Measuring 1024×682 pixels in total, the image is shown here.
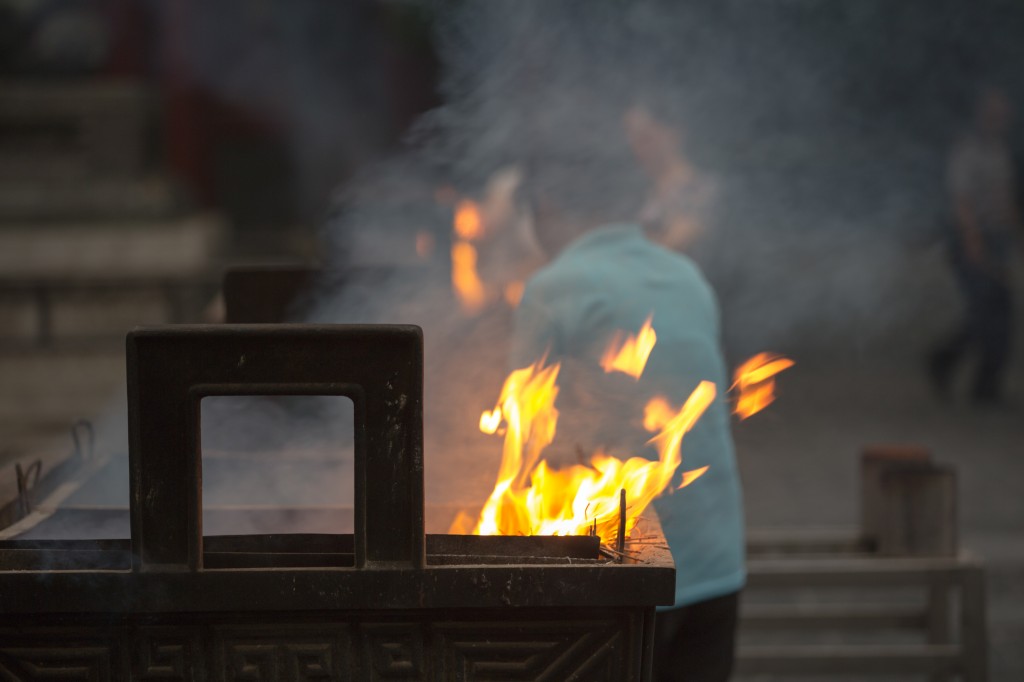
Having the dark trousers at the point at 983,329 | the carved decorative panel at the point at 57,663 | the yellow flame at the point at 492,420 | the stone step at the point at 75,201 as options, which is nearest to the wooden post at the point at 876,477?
the yellow flame at the point at 492,420

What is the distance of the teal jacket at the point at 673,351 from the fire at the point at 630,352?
0.8 inches

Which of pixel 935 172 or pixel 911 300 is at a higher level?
pixel 935 172

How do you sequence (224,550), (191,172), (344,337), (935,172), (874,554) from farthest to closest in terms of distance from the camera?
(191,172) < (935,172) < (874,554) < (224,550) < (344,337)

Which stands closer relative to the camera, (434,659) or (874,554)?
(434,659)

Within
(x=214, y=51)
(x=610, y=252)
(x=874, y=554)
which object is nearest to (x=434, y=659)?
(x=610, y=252)

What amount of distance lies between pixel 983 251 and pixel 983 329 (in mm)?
511

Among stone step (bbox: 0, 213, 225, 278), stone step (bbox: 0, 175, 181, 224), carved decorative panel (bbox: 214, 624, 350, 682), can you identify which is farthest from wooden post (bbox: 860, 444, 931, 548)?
stone step (bbox: 0, 175, 181, 224)

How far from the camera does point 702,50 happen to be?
9.43 meters

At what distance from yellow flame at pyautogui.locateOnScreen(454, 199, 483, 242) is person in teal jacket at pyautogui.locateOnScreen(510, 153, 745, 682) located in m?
0.59

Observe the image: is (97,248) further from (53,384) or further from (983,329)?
(983,329)

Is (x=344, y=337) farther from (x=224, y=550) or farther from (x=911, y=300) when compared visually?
(x=911, y=300)

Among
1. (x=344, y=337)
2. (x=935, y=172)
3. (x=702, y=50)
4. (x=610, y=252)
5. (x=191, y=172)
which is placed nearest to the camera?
(x=344, y=337)

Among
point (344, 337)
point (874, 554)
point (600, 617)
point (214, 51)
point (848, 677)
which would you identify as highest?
point (214, 51)

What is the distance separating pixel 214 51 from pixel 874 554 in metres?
10.4
